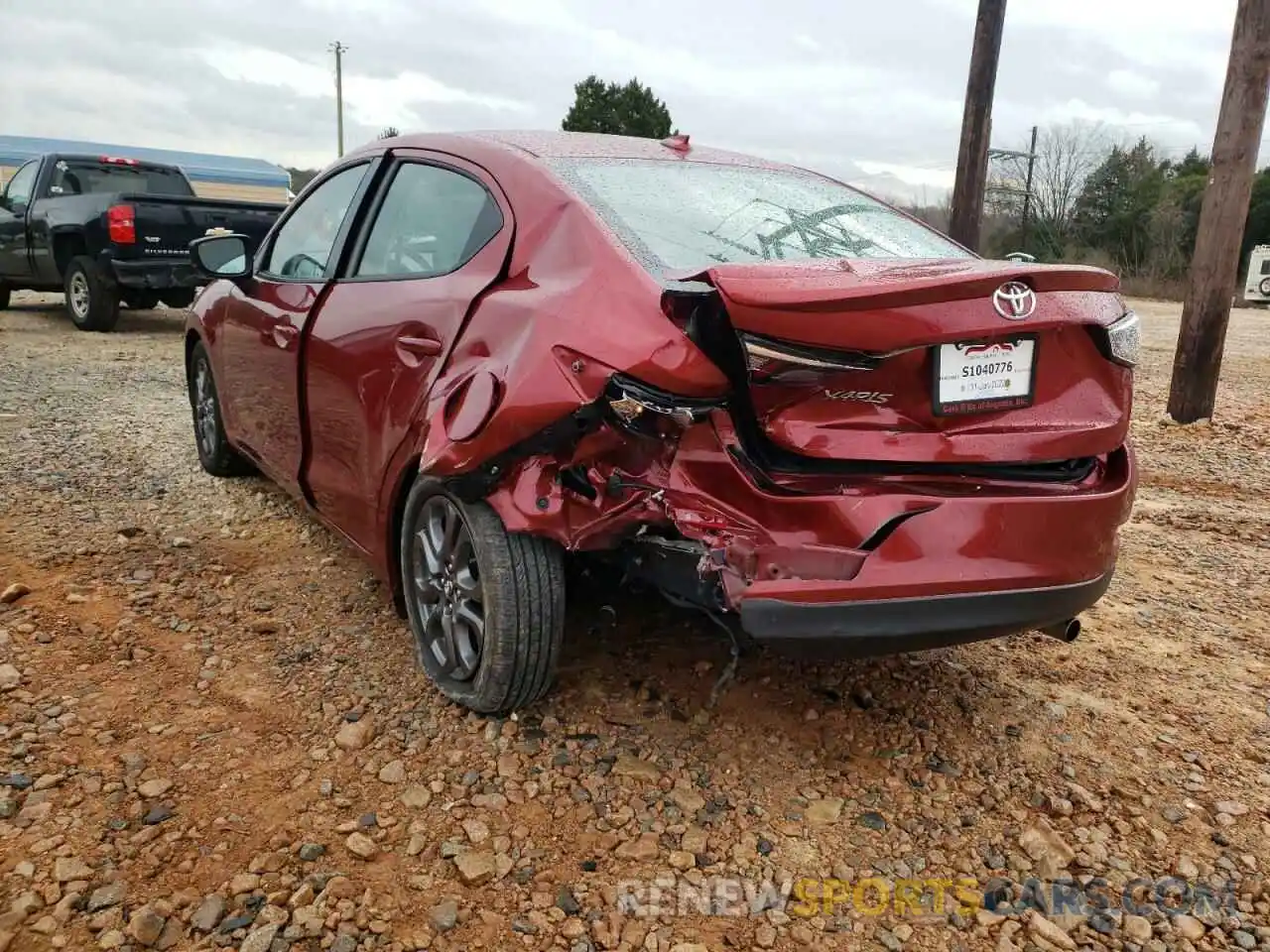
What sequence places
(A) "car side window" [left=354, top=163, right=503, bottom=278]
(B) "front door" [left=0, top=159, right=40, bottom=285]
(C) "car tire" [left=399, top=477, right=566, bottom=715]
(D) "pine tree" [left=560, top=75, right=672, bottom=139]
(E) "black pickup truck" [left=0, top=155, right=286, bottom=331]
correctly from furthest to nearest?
(D) "pine tree" [left=560, top=75, right=672, bottom=139] < (B) "front door" [left=0, top=159, right=40, bottom=285] < (E) "black pickup truck" [left=0, top=155, right=286, bottom=331] < (A) "car side window" [left=354, top=163, right=503, bottom=278] < (C) "car tire" [left=399, top=477, right=566, bottom=715]

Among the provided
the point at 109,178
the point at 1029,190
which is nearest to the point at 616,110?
the point at 1029,190

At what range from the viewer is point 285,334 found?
3609mm

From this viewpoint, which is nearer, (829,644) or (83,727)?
(829,644)

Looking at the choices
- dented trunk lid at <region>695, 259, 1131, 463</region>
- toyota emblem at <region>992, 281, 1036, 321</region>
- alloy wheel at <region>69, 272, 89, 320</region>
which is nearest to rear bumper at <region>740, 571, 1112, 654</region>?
dented trunk lid at <region>695, 259, 1131, 463</region>

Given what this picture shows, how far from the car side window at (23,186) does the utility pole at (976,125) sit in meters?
9.58

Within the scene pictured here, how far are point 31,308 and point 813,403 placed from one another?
44.4ft

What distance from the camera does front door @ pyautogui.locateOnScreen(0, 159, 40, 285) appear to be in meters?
10.7

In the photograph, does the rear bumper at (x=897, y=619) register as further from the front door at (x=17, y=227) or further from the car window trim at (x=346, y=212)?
the front door at (x=17, y=227)

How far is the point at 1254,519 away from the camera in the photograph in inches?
187

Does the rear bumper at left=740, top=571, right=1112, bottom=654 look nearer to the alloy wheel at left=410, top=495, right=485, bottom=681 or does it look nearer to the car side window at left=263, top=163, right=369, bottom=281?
the alloy wheel at left=410, top=495, right=485, bottom=681

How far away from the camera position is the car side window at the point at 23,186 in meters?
10.9

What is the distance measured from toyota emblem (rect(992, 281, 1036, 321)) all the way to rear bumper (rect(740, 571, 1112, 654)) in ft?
2.02

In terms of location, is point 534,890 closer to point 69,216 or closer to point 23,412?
point 23,412

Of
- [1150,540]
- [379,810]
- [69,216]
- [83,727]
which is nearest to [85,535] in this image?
[83,727]
